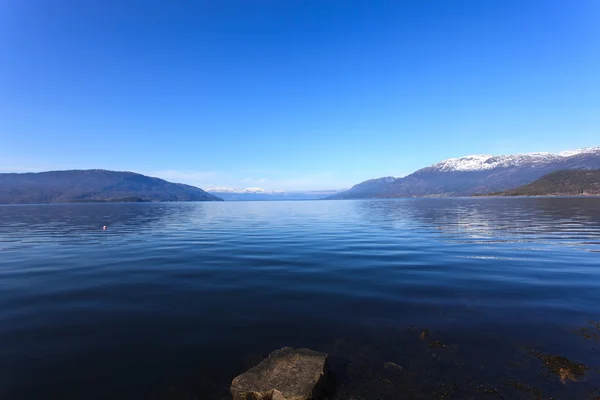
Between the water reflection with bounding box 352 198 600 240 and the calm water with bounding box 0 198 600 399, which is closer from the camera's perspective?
the calm water with bounding box 0 198 600 399

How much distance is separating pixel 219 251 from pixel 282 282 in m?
12.2

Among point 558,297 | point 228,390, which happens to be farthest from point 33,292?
point 558,297

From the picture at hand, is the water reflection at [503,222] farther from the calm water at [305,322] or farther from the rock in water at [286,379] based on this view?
the rock in water at [286,379]

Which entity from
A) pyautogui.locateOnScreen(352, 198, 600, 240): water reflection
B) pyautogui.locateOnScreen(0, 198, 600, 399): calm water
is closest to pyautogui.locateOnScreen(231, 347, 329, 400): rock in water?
pyautogui.locateOnScreen(0, 198, 600, 399): calm water

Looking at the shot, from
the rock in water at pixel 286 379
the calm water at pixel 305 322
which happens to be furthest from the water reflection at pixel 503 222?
the rock in water at pixel 286 379

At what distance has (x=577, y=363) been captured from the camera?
8492 millimetres

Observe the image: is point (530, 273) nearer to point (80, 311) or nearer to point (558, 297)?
point (558, 297)

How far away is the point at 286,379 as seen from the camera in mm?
7426

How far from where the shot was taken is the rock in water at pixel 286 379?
7.08 m

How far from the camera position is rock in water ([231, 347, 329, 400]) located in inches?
279

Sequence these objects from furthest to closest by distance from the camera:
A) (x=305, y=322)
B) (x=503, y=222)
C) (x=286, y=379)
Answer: (x=503, y=222), (x=305, y=322), (x=286, y=379)

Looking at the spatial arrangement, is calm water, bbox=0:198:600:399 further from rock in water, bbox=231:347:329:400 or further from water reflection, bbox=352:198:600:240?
water reflection, bbox=352:198:600:240

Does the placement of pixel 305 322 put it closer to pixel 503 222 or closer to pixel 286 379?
pixel 286 379

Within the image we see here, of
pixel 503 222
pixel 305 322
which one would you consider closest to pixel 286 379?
pixel 305 322
